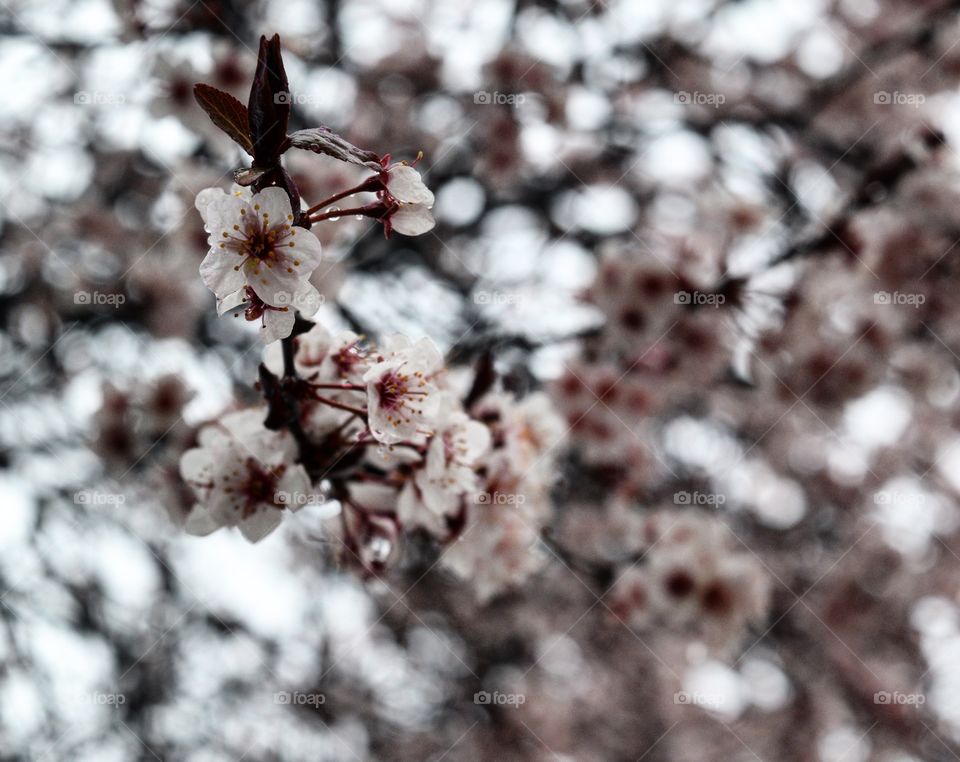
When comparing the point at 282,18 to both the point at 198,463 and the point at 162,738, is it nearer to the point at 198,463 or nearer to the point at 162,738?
the point at 198,463

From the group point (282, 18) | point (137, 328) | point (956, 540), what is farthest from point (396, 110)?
point (956, 540)

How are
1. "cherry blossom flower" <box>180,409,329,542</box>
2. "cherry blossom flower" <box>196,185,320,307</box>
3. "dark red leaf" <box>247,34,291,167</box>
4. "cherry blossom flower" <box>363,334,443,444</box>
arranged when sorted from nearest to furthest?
"dark red leaf" <box>247,34,291,167</box>
"cherry blossom flower" <box>196,185,320,307</box>
"cherry blossom flower" <box>363,334,443,444</box>
"cherry blossom flower" <box>180,409,329,542</box>

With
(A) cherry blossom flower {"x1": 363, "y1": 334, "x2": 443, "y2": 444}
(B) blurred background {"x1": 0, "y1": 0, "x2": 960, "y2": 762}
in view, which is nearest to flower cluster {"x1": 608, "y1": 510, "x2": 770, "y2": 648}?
(B) blurred background {"x1": 0, "y1": 0, "x2": 960, "y2": 762}

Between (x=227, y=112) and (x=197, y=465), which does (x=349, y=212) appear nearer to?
(x=227, y=112)

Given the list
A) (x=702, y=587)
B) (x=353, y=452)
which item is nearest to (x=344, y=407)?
(x=353, y=452)

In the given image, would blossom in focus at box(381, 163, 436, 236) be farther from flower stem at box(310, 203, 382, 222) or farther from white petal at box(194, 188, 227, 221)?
white petal at box(194, 188, 227, 221)

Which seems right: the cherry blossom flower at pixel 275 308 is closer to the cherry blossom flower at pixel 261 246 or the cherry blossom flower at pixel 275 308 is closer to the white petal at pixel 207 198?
the cherry blossom flower at pixel 261 246
